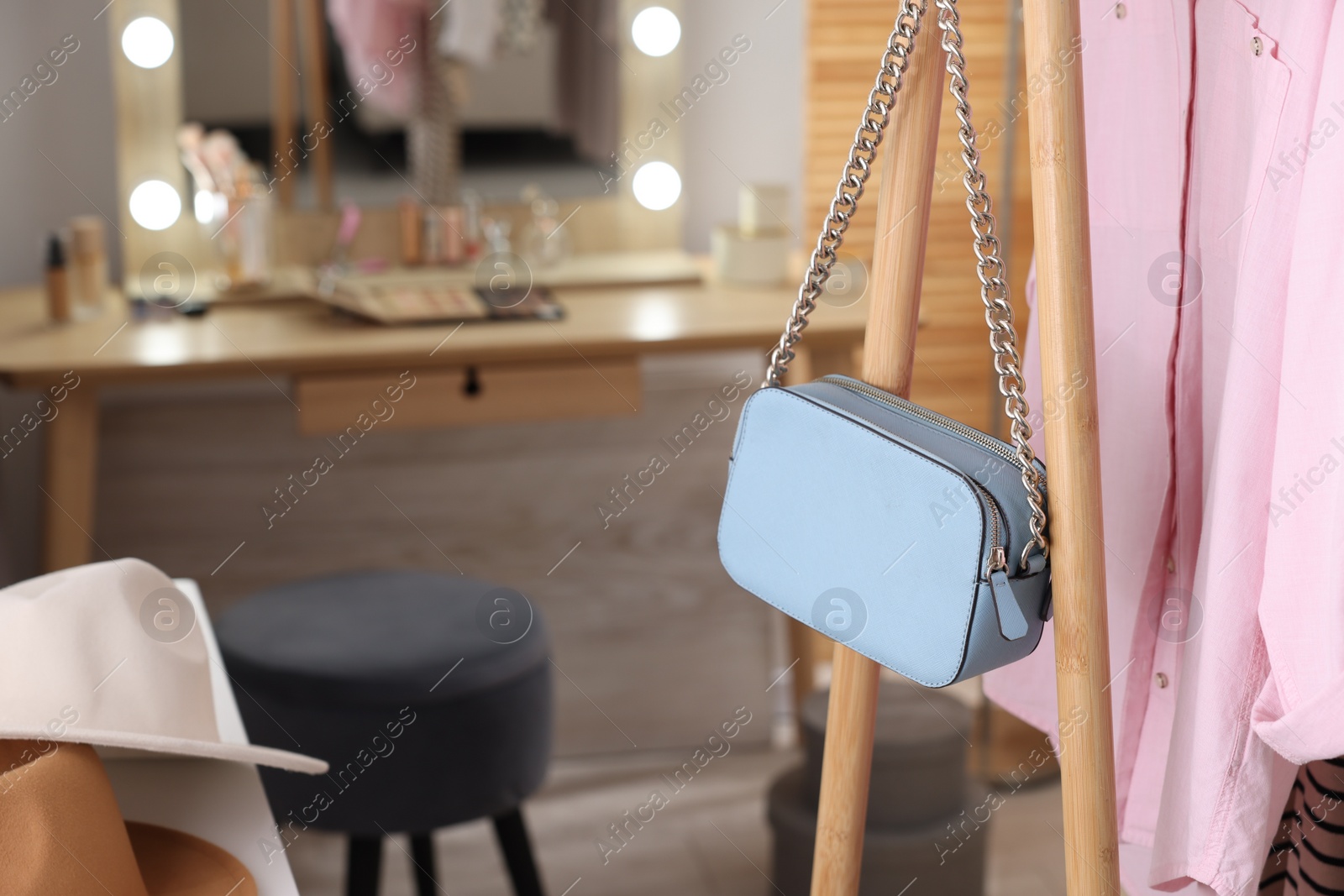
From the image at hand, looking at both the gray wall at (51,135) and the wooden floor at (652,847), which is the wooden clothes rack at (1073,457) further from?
the gray wall at (51,135)

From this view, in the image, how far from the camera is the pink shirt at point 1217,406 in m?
0.68

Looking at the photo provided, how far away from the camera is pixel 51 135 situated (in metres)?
1.95

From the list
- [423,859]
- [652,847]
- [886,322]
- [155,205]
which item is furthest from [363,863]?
[155,205]

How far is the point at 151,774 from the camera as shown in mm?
852

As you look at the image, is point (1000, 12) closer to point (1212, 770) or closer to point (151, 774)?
point (1212, 770)

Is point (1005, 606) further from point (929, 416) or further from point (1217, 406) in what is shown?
point (1217, 406)

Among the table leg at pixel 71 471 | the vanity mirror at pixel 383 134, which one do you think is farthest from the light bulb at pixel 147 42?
the table leg at pixel 71 471

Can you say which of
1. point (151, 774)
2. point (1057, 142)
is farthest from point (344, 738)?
point (1057, 142)

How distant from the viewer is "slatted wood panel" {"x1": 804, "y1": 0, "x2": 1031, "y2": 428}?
202 cm

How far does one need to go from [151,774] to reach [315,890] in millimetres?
1015

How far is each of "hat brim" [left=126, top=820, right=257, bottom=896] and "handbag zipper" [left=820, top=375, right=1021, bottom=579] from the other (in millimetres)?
447

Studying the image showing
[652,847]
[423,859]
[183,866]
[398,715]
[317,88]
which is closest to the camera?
[183,866]

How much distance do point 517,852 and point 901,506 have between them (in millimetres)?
947

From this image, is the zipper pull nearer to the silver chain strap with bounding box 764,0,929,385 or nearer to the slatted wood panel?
the silver chain strap with bounding box 764,0,929,385
